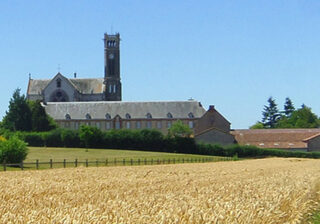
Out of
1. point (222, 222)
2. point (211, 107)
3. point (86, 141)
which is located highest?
point (211, 107)

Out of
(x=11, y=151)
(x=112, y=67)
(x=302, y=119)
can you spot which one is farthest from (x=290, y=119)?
(x=11, y=151)

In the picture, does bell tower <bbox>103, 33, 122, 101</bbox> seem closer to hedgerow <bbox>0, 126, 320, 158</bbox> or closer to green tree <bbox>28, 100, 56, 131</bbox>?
green tree <bbox>28, 100, 56, 131</bbox>

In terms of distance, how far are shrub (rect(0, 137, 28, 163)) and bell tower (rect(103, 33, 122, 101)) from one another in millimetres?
112474

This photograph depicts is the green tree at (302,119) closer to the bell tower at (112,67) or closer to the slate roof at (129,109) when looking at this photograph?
the slate roof at (129,109)

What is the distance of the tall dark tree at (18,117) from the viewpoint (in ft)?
425

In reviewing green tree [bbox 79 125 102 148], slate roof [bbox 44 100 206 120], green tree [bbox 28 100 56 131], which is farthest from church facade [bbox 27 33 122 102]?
green tree [bbox 79 125 102 148]

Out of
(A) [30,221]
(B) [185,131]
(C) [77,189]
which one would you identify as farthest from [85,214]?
(B) [185,131]

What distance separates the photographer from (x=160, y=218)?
9.90 m

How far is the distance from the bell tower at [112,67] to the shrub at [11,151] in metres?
112

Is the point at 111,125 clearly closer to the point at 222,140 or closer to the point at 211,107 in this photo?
the point at 211,107

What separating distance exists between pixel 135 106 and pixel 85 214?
443ft

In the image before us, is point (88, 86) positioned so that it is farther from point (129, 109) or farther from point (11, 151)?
point (11, 151)

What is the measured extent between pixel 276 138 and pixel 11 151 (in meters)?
71.4

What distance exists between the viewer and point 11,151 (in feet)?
181
